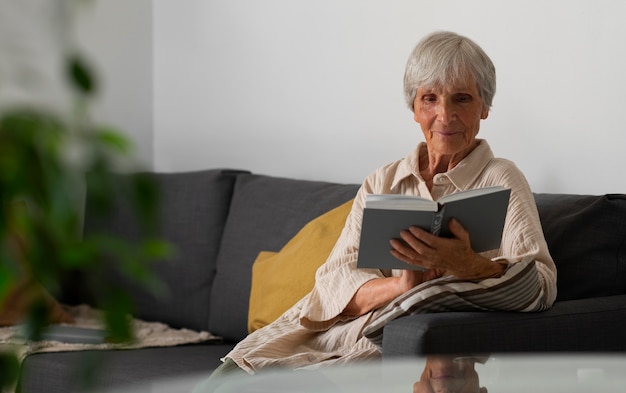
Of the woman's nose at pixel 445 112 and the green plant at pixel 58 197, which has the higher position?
the green plant at pixel 58 197

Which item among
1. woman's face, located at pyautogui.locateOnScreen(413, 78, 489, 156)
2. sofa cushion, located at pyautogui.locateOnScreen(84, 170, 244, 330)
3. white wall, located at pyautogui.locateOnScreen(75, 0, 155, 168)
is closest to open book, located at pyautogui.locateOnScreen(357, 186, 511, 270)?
woman's face, located at pyautogui.locateOnScreen(413, 78, 489, 156)

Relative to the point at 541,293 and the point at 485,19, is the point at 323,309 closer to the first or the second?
the point at 541,293

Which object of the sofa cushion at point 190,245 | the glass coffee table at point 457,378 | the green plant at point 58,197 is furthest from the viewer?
the sofa cushion at point 190,245

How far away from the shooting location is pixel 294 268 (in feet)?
9.68

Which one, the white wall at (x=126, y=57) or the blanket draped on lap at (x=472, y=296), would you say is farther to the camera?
the white wall at (x=126, y=57)

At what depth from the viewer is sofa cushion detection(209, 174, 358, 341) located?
3188 millimetres

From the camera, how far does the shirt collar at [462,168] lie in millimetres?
2344

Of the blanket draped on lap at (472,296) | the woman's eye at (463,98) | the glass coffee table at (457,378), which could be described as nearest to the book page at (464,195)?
the blanket draped on lap at (472,296)

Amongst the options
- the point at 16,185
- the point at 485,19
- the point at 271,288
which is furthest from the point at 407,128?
the point at 16,185

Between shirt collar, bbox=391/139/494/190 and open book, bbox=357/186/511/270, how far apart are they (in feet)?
0.83

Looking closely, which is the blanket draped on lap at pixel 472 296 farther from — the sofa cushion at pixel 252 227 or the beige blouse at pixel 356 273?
the sofa cushion at pixel 252 227

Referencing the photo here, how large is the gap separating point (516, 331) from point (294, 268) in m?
0.99

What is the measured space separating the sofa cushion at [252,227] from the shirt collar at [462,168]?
63 cm

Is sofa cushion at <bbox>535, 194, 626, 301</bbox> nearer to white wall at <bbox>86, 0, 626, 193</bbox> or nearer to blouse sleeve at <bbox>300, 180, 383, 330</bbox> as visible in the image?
white wall at <bbox>86, 0, 626, 193</bbox>
